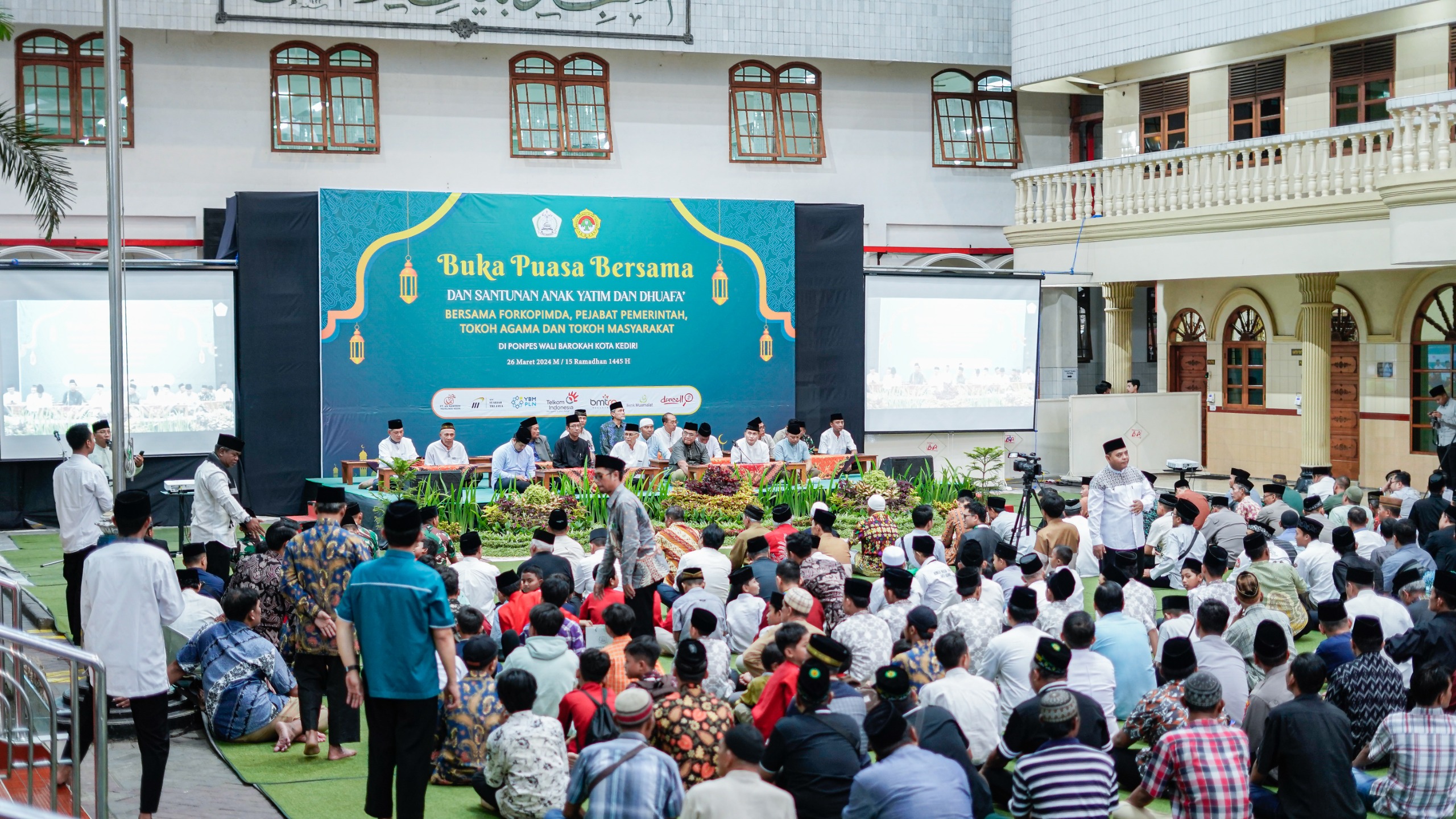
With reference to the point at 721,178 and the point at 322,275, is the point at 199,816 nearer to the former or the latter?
the point at 322,275

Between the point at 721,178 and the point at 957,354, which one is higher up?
the point at 721,178

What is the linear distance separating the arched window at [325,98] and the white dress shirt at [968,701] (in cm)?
1441

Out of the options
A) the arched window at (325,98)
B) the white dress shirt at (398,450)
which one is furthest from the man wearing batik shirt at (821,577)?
the arched window at (325,98)

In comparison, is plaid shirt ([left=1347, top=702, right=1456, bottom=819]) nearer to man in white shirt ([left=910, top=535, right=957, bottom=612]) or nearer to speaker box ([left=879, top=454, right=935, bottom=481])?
man in white shirt ([left=910, top=535, right=957, bottom=612])

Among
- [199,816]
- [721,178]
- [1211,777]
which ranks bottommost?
[199,816]

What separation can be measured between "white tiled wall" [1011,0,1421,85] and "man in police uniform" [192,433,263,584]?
1343cm

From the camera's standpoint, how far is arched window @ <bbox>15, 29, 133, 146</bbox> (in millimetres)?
17250

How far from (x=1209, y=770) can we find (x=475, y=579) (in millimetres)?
4896

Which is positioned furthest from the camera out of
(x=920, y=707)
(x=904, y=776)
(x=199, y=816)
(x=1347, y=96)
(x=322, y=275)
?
(x=1347, y=96)

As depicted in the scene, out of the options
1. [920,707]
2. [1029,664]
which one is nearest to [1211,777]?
[920,707]

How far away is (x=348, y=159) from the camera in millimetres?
18344

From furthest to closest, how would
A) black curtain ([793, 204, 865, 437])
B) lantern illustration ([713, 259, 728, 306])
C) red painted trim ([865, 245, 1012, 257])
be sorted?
red painted trim ([865, 245, 1012, 257]) < black curtain ([793, 204, 865, 437]) < lantern illustration ([713, 259, 728, 306])

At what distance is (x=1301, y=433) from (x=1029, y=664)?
1322 cm

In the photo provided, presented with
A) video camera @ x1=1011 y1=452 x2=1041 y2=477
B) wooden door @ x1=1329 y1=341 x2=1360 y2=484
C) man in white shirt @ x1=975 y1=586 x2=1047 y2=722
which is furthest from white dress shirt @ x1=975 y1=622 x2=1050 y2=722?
wooden door @ x1=1329 y1=341 x2=1360 y2=484
